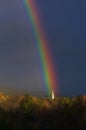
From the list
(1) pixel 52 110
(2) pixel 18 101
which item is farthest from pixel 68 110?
(2) pixel 18 101

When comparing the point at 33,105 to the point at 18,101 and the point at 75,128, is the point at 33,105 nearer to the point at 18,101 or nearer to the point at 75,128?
the point at 18,101

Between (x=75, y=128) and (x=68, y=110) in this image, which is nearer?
(x=75, y=128)

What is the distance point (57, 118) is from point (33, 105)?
3972 mm

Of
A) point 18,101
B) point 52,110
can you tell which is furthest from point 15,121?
point 18,101

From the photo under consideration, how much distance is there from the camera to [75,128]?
89.1 feet

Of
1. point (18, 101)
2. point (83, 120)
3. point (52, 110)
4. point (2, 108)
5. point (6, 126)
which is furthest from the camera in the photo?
point (18, 101)

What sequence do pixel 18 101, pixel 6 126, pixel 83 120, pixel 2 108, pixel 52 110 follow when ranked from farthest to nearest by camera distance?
pixel 18 101
pixel 2 108
pixel 52 110
pixel 6 126
pixel 83 120

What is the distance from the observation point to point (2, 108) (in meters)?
33.2

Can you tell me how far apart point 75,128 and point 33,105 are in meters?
6.12

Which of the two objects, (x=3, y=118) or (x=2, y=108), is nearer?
(x=3, y=118)

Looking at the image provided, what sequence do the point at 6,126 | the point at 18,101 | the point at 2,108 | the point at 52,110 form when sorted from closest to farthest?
the point at 6,126
the point at 52,110
the point at 2,108
the point at 18,101

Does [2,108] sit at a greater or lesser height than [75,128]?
greater

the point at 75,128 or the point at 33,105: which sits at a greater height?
the point at 33,105

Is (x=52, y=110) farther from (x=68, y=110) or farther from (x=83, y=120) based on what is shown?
(x=83, y=120)
